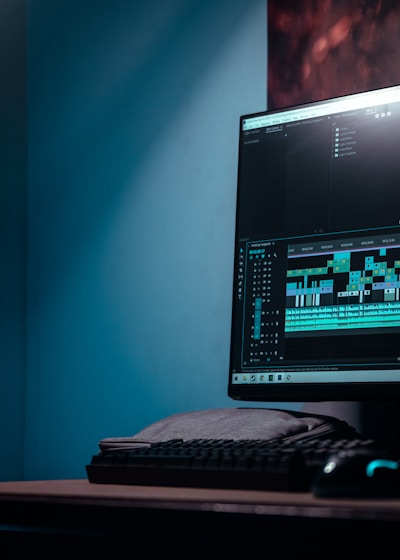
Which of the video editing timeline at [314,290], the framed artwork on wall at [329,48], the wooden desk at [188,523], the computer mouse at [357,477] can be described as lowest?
the wooden desk at [188,523]

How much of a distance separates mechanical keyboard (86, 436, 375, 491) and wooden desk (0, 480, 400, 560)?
2 cm

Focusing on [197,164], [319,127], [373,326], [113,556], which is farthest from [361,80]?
[113,556]

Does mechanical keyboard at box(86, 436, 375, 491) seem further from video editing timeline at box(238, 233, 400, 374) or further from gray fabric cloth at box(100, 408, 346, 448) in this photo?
video editing timeline at box(238, 233, 400, 374)

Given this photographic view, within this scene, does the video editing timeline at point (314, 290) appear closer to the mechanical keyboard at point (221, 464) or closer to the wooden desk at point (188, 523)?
the mechanical keyboard at point (221, 464)

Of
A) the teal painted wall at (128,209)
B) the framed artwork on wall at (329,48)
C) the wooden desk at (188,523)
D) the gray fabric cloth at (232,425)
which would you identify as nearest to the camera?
the wooden desk at (188,523)

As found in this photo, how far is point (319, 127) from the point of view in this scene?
1.49 meters

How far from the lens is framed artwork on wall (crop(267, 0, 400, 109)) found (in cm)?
167

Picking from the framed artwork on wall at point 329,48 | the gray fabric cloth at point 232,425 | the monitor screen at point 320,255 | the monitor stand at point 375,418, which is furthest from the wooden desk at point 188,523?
the framed artwork on wall at point 329,48

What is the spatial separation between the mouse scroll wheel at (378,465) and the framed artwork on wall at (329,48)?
997 millimetres

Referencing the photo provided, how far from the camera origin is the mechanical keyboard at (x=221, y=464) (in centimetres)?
91

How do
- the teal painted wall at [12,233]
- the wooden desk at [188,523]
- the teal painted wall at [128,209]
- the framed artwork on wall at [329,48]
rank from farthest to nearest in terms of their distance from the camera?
1. the teal painted wall at [12,233]
2. the teal painted wall at [128,209]
3. the framed artwork on wall at [329,48]
4. the wooden desk at [188,523]

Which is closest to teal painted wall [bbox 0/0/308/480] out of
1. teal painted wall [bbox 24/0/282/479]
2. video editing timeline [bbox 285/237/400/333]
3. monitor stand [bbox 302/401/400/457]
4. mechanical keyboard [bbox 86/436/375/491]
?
teal painted wall [bbox 24/0/282/479]

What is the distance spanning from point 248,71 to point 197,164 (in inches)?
9.5

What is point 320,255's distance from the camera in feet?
4.73
